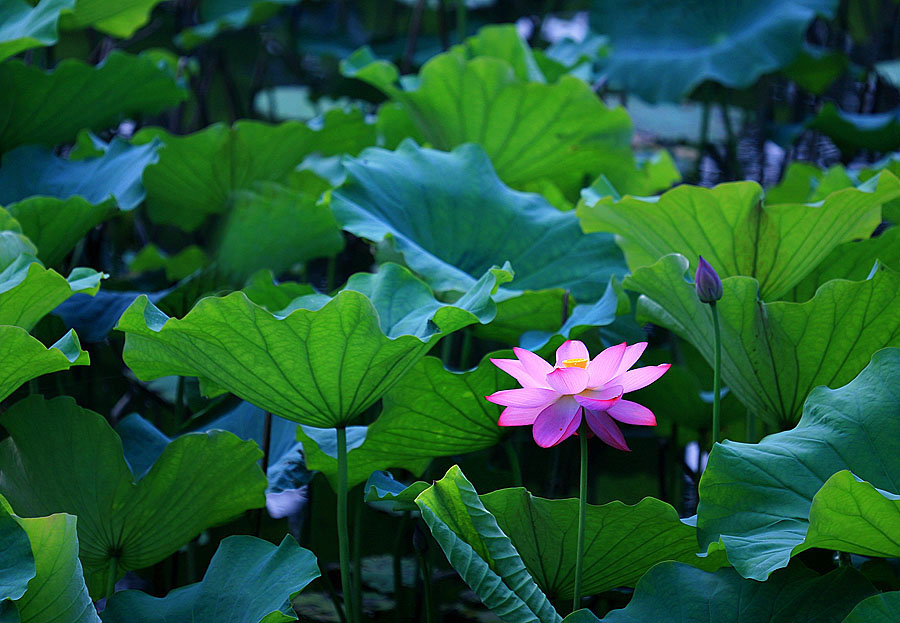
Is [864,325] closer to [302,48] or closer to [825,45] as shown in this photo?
[302,48]

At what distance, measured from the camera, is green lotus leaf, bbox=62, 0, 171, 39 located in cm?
136

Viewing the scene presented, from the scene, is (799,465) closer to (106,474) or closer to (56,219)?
(106,474)

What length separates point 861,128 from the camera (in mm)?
1834

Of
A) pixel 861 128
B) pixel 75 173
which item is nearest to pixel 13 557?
pixel 75 173

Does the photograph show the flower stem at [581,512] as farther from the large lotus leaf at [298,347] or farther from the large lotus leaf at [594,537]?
the large lotus leaf at [298,347]

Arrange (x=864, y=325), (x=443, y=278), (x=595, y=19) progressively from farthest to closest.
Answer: (x=595, y=19) < (x=443, y=278) < (x=864, y=325)

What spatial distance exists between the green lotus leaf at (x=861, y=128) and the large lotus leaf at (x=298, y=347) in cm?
135

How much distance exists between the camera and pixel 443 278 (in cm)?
95

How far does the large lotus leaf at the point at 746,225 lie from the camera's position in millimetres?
865

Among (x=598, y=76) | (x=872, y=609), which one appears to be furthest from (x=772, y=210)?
(x=598, y=76)

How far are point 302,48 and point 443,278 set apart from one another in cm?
171

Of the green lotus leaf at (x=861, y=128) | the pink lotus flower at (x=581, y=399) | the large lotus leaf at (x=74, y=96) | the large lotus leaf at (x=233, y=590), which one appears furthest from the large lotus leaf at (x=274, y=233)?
the green lotus leaf at (x=861, y=128)

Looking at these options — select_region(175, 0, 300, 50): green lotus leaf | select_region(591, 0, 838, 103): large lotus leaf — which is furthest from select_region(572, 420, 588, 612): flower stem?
select_region(175, 0, 300, 50): green lotus leaf

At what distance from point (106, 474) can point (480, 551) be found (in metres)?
A: 0.35
